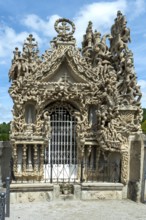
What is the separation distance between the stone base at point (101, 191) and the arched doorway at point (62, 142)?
158 centimetres

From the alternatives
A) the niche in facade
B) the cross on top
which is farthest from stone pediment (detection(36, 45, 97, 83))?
the niche in facade

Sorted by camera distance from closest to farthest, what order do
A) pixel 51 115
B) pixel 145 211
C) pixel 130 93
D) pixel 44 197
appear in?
pixel 145 211, pixel 44 197, pixel 130 93, pixel 51 115

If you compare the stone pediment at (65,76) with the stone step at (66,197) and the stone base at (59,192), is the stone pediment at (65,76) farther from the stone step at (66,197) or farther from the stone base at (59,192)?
the stone step at (66,197)

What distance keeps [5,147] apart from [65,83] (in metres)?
3.69

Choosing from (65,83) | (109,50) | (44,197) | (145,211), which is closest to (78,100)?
(65,83)

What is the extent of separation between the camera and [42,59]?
12805mm

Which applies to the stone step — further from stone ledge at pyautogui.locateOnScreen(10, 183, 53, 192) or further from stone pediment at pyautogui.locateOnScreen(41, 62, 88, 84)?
stone pediment at pyautogui.locateOnScreen(41, 62, 88, 84)

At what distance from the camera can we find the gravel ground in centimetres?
912

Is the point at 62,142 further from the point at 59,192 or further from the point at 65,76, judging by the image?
the point at 65,76

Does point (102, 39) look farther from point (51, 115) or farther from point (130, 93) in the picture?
point (51, 115)

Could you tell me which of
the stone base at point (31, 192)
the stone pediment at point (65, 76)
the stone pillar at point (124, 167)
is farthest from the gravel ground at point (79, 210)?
the stone pediment at point (65, 76)

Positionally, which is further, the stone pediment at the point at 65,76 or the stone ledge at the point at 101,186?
the stone pediment at the point at 65,76

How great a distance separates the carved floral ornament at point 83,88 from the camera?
39.5ft

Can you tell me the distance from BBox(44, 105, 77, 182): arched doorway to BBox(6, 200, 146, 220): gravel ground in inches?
82.5
